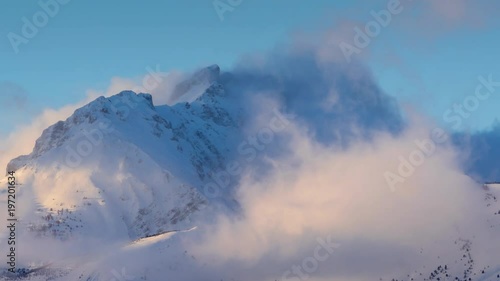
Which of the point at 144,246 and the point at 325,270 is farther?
the point at 144,246

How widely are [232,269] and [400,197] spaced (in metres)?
34.2

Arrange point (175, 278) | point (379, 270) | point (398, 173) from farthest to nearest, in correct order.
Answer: point (398, 173)
point (175, 278)
point (379, 270)

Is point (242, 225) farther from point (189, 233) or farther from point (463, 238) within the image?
point (463, 238)

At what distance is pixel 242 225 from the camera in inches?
5817

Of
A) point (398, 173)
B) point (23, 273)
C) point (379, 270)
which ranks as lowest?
point (379, 270)

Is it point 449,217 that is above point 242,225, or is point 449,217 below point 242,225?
below

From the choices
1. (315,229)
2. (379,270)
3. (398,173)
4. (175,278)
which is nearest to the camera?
(379,270)

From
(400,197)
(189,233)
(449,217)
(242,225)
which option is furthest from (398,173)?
(189,233)
